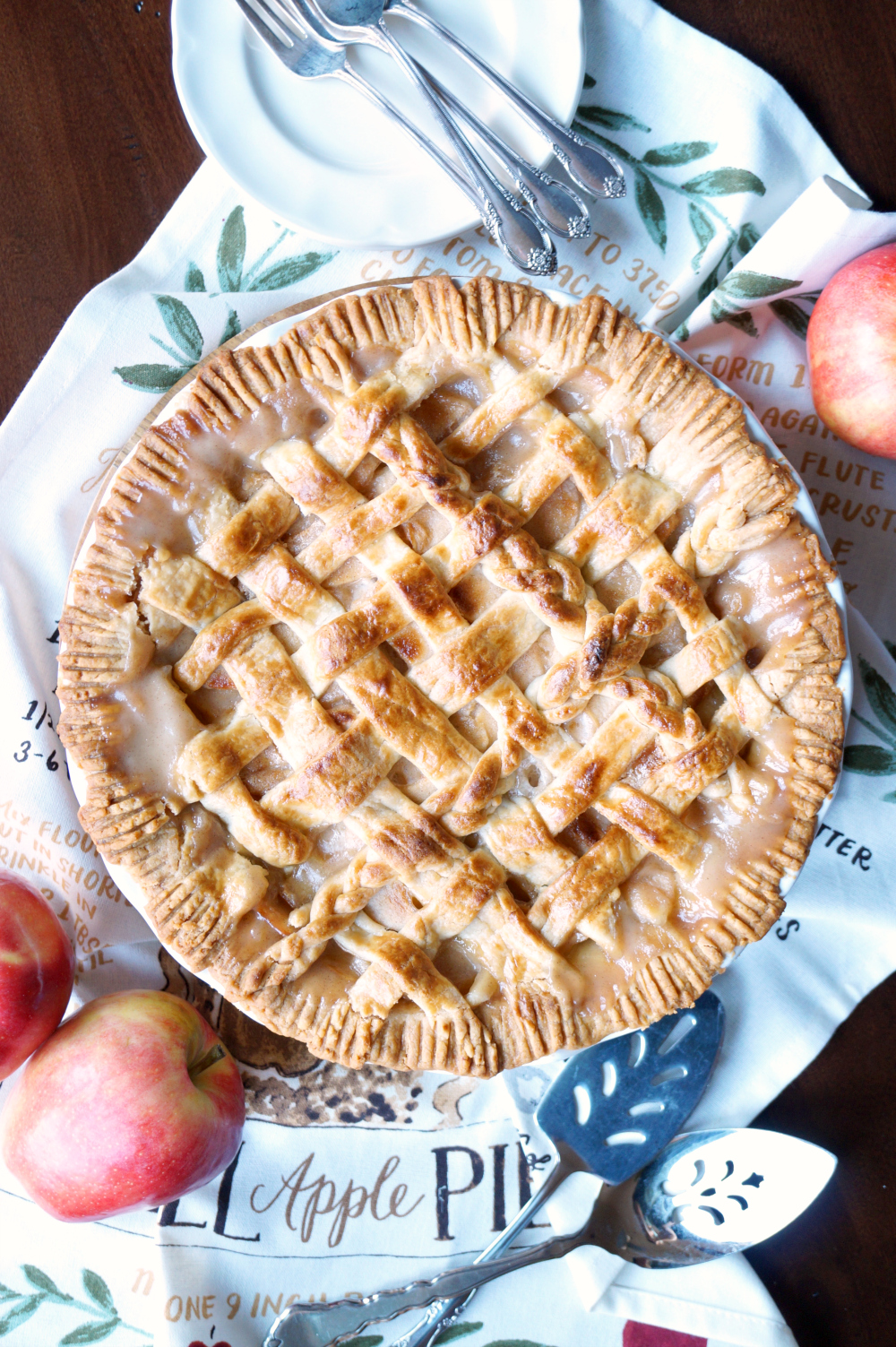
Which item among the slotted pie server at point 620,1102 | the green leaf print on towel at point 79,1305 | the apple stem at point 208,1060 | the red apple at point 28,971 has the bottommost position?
the green leaf print on towel at point 79,1305

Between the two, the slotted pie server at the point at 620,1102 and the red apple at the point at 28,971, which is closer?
the red apple at the point at 28,971

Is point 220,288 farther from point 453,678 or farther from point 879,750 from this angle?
point 879,750

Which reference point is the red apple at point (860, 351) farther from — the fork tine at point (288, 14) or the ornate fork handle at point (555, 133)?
the fork tine at point (288, 14)

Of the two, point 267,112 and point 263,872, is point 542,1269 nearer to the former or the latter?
point 263,872

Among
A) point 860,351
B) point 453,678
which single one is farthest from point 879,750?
point 453,678

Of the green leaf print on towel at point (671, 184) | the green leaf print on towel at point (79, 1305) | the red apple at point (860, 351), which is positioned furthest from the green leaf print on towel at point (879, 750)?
the green leaf print on towel at point (79, 1305)

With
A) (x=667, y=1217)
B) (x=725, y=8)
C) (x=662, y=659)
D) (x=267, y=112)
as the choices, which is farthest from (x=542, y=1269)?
(x=725, y=8)

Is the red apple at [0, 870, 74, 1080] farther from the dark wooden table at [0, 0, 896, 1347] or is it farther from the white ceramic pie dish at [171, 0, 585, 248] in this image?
the white ceramic pie dish at [171, 0, 585, 248]

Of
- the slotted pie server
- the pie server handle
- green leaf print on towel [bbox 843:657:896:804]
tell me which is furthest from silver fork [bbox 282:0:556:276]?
the pie server handle
